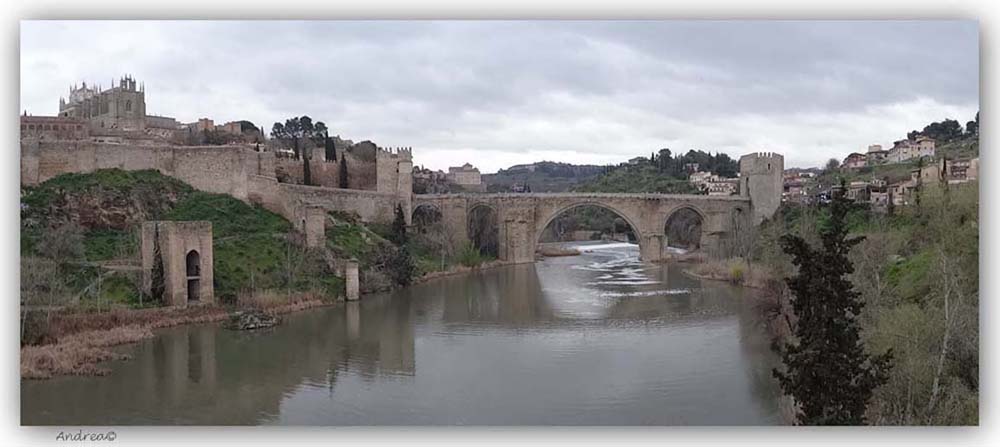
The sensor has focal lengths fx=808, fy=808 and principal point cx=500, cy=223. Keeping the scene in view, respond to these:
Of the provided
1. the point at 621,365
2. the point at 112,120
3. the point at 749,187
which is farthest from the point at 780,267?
the point at 112,120

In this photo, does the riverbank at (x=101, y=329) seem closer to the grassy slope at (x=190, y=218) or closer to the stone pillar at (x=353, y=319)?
the grassy slope at (x=190, y=218)

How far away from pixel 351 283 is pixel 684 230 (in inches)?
648

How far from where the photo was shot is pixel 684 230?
26.5 m

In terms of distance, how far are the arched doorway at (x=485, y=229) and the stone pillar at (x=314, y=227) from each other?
7637mm

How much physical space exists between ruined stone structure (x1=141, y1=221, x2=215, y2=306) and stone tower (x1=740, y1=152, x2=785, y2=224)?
14.2 m

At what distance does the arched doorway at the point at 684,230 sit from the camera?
A: 25200mm

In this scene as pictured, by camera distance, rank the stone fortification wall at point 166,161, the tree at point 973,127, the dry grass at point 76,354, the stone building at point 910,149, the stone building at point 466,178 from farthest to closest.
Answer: the stone building at point 466,178 < the stone fortification wall at point 166,161 < the stone building at point 910,149 < the dry grass at point 76,354 < the tree at point 973,127

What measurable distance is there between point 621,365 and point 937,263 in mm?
2719

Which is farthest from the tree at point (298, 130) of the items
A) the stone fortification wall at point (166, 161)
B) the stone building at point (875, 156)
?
the stone building at point (875, 156)

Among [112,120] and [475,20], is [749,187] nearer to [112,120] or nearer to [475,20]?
[112,120]

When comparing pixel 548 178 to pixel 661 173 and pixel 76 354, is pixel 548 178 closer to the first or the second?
pixel 661 173

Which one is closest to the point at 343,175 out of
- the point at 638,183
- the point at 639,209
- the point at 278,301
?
→ the point at 639,209

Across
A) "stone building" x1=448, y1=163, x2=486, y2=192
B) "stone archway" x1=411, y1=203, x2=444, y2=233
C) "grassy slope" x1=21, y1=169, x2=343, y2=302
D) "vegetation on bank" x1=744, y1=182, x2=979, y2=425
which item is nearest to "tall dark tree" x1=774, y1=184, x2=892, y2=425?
"vegetation on bank" x1=744, y1=182, x2=979, y2=425

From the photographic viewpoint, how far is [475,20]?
17.1ft
